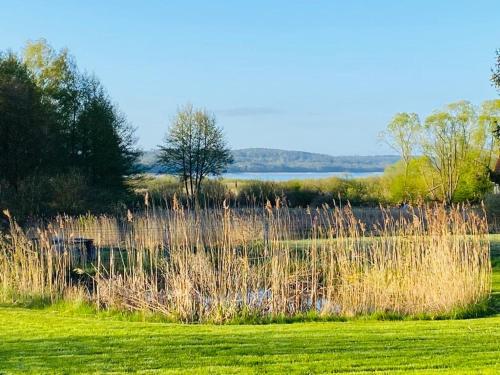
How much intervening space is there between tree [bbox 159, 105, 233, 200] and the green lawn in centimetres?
3199

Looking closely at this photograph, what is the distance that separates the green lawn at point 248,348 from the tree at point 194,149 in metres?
32.0

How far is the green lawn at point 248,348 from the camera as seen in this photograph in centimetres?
581

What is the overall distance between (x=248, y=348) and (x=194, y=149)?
112 ft

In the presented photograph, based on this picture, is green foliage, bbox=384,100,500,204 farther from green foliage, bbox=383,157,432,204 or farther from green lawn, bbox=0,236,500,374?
green lawn, bbox=0,236,500,374

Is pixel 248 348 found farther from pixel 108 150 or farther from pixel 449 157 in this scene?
pixel 449 157

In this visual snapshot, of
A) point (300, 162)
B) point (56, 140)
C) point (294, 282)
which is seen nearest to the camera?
point (294, 282)

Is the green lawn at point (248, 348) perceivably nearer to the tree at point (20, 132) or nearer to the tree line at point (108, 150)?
the tree line at point (108, 150)

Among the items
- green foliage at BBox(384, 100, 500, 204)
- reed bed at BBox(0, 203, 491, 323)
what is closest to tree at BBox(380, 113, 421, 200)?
green foliage at BBox(384, 100, 500, 204)

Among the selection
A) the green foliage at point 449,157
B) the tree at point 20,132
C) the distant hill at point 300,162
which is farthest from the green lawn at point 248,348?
the distant hill at point 300,162

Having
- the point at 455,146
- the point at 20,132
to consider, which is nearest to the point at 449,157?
the point at 455,146

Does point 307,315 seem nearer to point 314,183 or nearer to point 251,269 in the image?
point 251,269

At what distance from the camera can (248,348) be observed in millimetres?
6523

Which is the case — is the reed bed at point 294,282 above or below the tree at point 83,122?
below

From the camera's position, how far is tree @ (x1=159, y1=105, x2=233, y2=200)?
132 ft
